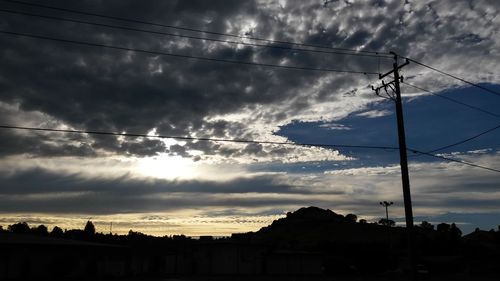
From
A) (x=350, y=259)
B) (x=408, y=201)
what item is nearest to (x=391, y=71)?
(x=408, y=201)

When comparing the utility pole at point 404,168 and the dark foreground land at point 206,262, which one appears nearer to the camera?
the utility pole at point 404,168

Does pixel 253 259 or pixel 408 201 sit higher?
pixel 408 201

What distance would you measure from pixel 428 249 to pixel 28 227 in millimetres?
123215

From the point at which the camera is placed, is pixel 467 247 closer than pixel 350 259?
No

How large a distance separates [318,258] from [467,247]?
62.6 meters

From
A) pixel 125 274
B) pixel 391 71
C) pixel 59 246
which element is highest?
pixel 391 71

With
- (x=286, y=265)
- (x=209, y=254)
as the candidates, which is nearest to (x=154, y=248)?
(x=209, y=254)

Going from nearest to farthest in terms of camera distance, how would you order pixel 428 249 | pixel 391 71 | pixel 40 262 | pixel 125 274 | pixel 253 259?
pixel 391 71, pixel 40 262, pixel 125 274, pixel 253 259, pixel 428 249

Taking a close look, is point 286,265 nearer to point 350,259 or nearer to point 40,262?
point 350,259

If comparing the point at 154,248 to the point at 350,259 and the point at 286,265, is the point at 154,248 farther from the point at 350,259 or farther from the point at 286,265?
the point at 350,259

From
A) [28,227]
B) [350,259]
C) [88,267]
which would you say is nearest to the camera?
[88,267]

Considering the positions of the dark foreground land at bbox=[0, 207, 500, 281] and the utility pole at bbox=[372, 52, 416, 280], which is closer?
the utility pole at bbox=[372, 52, 416, 280]

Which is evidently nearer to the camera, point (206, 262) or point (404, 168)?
point (404, 168)

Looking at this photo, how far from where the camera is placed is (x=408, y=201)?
24984mm
